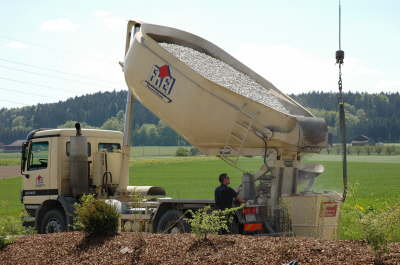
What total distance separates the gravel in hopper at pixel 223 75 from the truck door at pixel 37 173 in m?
4.93

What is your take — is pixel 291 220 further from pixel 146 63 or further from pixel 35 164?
pixel 35 164

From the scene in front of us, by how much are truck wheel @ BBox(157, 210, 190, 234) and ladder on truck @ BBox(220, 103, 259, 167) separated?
1490mm

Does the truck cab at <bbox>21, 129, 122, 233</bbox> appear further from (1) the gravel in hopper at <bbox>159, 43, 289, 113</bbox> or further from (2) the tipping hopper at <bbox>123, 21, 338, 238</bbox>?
(1) the gravel in hopper at <bbox>159, 43, 289, 113</bbox>

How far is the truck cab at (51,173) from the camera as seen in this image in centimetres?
1595

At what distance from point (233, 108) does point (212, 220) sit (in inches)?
122

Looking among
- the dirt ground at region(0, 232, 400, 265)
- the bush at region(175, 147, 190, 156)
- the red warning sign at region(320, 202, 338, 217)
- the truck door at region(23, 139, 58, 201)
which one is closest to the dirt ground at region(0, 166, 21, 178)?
the truck door at region(23, 139, 58, 201)

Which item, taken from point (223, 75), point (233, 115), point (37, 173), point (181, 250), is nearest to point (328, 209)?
point (233, 115)

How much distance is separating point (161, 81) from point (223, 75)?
124 cm

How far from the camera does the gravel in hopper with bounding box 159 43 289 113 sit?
41.1 ft

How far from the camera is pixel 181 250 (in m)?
9.45

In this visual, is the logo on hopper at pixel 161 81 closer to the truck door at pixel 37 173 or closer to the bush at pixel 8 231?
the bush at pixel 8 231

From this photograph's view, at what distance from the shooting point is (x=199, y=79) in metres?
12.4

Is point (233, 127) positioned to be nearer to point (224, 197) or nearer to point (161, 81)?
point (224, 197)

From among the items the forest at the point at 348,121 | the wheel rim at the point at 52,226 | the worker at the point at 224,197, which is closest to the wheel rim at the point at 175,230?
the worker at the point at 224,197
